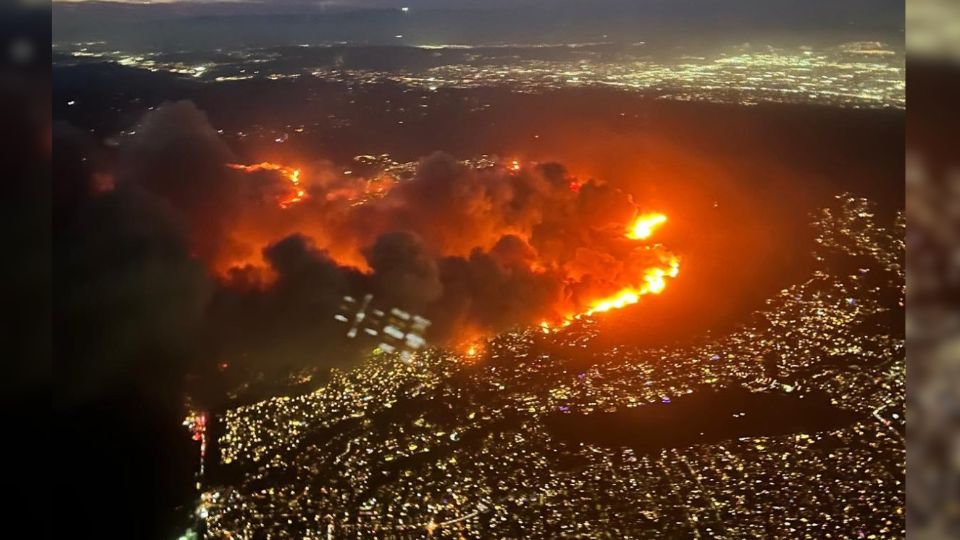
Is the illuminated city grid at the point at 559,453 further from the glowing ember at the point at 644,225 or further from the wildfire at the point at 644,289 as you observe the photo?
the glowing ember at the point at 644,225

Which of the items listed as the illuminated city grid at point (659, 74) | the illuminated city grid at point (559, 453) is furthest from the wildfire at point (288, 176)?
the illuminated city grid at point (659, 74)

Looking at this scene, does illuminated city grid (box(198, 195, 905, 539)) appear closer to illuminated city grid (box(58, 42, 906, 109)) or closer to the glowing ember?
the glowing ember

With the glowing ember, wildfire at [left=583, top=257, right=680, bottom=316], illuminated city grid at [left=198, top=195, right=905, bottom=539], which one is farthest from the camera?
the glowing ember

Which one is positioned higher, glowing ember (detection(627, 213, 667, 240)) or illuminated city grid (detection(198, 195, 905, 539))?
glowing ember (detection(627, 213, 667, 240))

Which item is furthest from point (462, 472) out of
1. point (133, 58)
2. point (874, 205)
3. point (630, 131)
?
point (133, 58)

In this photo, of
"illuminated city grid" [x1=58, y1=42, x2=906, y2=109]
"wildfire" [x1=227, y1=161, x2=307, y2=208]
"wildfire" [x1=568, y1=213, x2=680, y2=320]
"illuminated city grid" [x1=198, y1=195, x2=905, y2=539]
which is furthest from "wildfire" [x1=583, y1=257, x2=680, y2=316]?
"illuminated city grid" [x1=58, y1=42, x2=906, y2=109]

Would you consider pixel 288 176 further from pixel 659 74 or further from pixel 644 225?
pixel 659 74

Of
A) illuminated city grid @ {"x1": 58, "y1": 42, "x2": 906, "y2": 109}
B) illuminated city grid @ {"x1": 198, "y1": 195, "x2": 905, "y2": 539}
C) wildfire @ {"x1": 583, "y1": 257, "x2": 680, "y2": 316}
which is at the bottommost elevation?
illuminated city grid @ {"x1": 198, "y1": 195, "x2": 905, "y2": 539}
